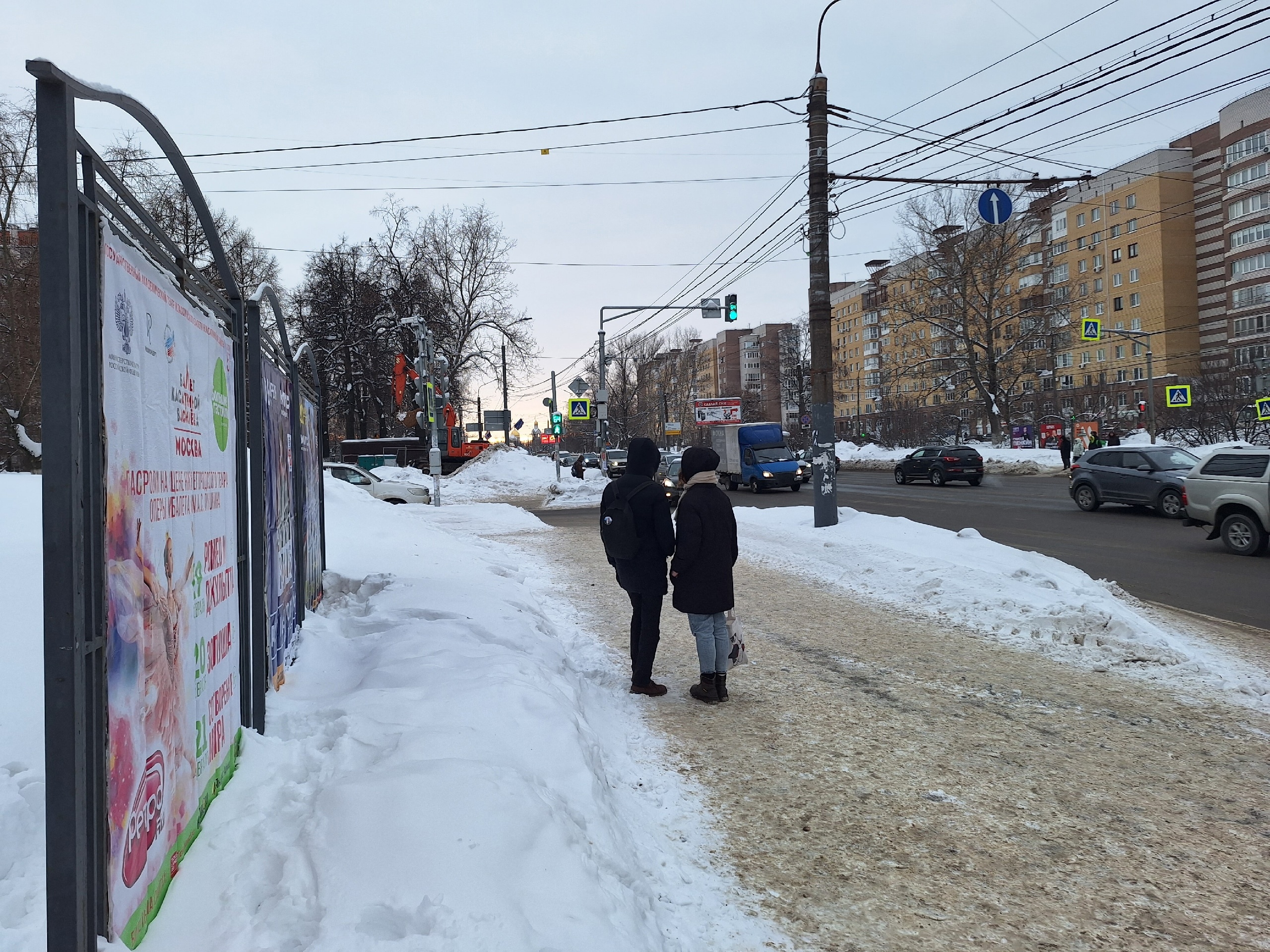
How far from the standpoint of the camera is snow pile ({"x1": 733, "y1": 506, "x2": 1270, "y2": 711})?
22.0 ft

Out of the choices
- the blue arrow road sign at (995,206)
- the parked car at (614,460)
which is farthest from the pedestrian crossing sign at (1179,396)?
the parked car at (614,460)

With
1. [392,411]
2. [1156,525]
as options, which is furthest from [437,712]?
[392,411]

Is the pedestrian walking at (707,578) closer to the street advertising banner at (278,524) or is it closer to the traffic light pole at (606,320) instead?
the street advertising banner at (278,524)

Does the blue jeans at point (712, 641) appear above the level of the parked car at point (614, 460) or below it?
below

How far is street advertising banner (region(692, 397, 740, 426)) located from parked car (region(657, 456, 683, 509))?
9.82m

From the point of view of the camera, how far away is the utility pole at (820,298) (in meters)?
15.6

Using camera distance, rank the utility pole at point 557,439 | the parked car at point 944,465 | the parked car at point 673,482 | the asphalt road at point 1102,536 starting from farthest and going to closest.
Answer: the utility pole at point 557,439
the parked car at point 944,465
the parked car at point 673,482
the asphalt road at point 1102,536

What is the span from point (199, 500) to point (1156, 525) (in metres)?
18.7

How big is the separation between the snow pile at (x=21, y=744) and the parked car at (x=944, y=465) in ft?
109

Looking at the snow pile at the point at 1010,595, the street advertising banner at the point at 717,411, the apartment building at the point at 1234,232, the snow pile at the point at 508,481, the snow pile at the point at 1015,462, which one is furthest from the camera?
the apartment building at the point at 1234,232

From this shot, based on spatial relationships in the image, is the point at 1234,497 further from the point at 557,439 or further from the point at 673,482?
the point at 557,439

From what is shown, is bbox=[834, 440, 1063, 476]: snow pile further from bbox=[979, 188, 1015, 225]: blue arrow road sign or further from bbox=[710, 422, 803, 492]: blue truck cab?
bbox=[979, 188, 1015, 225]: blue arrow road sign

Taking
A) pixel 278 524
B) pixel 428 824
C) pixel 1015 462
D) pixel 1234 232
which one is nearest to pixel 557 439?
pixel 1015 462

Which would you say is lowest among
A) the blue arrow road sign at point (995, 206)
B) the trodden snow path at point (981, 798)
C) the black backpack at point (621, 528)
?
the trodden snow path at point (981, 798)
